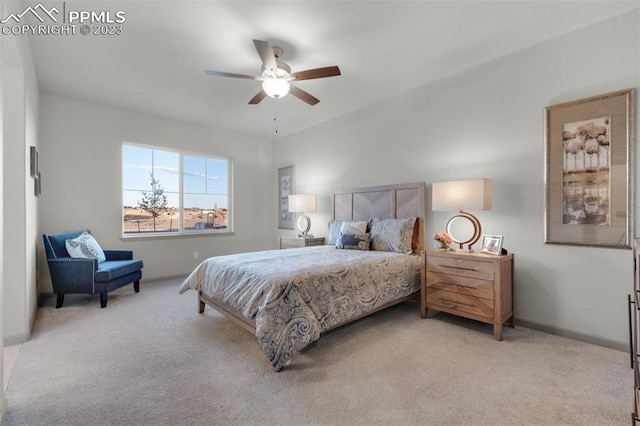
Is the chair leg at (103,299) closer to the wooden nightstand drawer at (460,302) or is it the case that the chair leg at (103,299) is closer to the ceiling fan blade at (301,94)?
the ceiling fan blade at (301,94)

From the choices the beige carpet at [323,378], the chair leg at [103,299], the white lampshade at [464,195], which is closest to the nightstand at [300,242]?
the beige carpet at [323,378]

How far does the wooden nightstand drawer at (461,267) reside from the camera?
2656 mm

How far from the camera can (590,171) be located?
2521 mm

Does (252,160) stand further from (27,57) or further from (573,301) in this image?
(573,301)

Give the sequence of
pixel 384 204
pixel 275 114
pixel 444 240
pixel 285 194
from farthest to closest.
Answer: pixel 285 194 → pixel 275 114 → pixel 384 204 → pixel 444 240

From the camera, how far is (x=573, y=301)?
2.60 meters

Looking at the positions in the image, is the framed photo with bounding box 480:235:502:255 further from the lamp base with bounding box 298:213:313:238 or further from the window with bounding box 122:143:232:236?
the window with bounding box 122:143:232:236

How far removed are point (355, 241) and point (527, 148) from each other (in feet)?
6.85

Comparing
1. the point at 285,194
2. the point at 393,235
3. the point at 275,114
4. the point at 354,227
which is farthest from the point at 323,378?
the point at 285,194

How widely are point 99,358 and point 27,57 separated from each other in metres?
2.93

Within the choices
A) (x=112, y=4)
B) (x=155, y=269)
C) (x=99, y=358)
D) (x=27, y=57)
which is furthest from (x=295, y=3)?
(x=155, y=269)

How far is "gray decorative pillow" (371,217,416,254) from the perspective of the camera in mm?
3490

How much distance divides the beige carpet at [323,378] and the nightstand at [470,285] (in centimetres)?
19

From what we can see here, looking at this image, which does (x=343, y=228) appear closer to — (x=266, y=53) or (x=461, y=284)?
(x=461, y=284)
